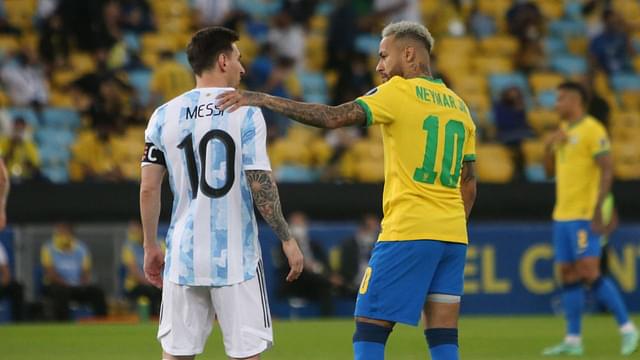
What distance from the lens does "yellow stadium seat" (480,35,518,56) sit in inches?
905

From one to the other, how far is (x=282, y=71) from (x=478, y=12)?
15.6 feet

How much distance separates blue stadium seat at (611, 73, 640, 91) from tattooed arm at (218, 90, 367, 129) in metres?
16.7

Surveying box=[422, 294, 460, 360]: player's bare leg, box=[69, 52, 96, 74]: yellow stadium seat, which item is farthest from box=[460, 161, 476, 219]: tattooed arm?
box=[69, 52, 96, 74]: yellow stadium seat

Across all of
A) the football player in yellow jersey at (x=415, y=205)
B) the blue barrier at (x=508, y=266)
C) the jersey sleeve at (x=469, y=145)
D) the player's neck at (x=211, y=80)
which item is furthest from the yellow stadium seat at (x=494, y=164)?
the player's neck at (x=211, y=80)

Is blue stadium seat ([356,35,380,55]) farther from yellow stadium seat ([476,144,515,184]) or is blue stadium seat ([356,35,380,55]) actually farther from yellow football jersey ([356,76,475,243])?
yellow football jersey ([356,76,475,243])

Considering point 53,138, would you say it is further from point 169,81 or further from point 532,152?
point 532,152

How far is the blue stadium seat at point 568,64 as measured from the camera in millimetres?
22922

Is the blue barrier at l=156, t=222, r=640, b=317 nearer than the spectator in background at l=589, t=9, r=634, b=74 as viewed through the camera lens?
Yes

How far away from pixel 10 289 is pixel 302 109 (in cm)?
1115

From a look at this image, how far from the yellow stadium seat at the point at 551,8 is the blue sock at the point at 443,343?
17394mm

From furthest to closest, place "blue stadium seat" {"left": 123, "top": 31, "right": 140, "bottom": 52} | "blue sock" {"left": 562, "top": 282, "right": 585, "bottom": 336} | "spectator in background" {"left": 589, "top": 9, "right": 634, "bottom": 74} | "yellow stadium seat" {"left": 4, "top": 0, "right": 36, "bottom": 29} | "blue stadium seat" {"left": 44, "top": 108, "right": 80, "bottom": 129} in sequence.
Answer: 1. "spectator in background" {"left": 589, "top": 9, "right": 634, "bottom": 74}
2. "blue stadium seat" {"left": 123, "top": 31, "right": 140, "bottom": 52}
3. "yellow stadium seat" {"left": 4, "top": 0, "right": 36, "bottom": 29}
4. "blue stadium seat" {"left": 44, "top": 108, "right": 80, "bottom": 129}
5. "blue sock" {"left": 562, "top": 282, "right": 585, "bottom": 336}

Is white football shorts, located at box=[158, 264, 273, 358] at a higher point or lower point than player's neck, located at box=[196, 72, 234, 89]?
lower

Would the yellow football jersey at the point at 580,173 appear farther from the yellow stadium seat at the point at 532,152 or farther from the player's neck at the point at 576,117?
the yellow stadium seat at the point at 532,152

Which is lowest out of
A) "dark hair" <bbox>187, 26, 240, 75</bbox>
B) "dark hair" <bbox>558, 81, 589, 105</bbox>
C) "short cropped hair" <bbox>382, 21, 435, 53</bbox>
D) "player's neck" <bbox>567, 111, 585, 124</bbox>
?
"dark hair" <bbox>187, 26, 240, 75</bbox>
